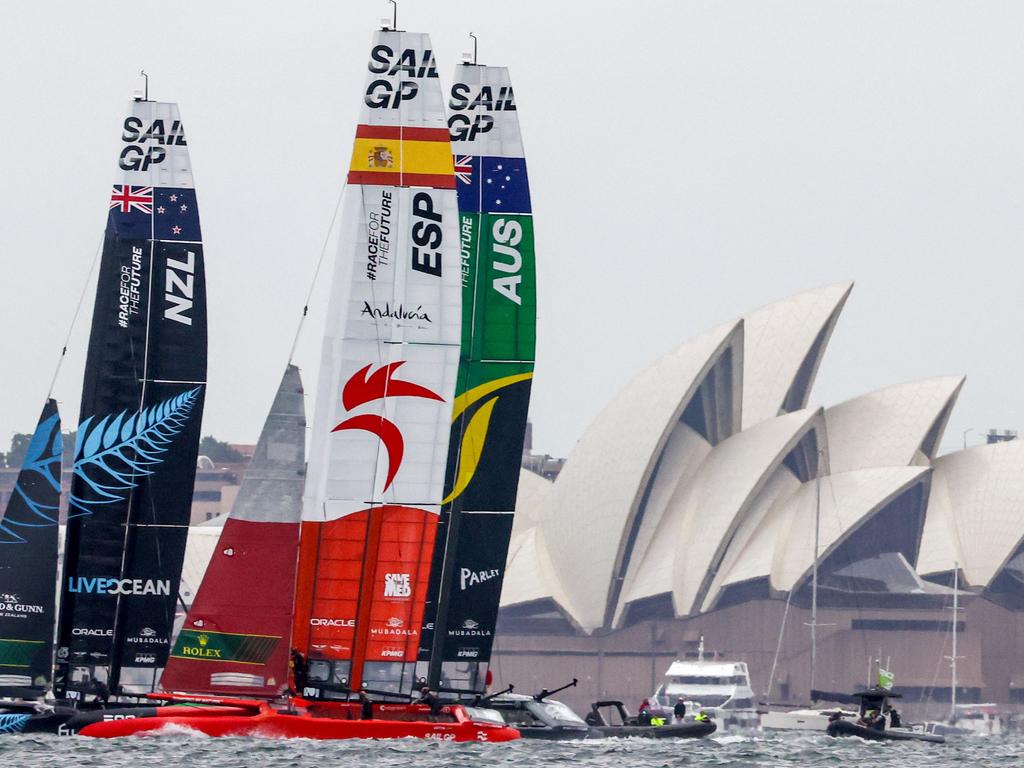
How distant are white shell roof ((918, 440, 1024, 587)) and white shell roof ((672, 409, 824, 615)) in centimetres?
355

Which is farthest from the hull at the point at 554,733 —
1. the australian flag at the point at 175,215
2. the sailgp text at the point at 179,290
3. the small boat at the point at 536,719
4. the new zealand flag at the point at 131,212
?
the new zealand flag at the point at 131,212

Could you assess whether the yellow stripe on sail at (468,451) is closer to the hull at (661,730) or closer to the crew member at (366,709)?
the crew member at (366,709)

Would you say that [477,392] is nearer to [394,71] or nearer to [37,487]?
[394,71]

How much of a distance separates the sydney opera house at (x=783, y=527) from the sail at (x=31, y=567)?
1255 inches

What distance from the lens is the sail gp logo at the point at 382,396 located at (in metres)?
19.3

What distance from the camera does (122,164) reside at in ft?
70.2

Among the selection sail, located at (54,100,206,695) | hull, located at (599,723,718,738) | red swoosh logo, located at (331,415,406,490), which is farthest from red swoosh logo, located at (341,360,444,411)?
hull, located at (599,723,718,738)

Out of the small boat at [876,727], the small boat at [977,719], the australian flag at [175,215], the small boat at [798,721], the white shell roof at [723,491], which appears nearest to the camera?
the australian flag at [175,215]

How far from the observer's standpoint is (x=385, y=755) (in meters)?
19.2

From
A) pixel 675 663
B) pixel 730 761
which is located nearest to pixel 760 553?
pixel 675 663

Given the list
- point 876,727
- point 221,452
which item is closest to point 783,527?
point 876,727

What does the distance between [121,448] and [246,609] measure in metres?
2.01

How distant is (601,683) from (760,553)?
6.34 m

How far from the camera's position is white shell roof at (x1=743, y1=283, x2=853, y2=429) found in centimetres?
5400
